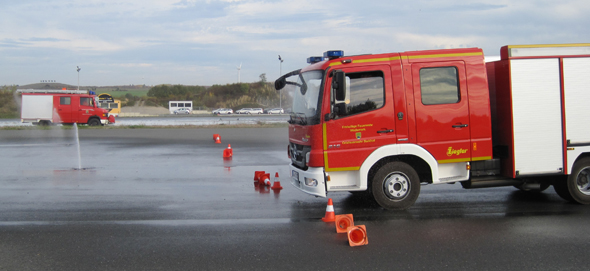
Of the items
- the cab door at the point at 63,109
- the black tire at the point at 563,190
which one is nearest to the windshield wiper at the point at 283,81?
the black tire at the point at 563,190

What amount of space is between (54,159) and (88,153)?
1.86 meters

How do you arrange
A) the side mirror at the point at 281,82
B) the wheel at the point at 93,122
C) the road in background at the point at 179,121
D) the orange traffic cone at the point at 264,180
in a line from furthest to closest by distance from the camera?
the road in background at the point at 179,121 < the wheel at the point at 93,122 < the orange traffic cone at the point at 264,180 < the side mirror at the point at 281,82

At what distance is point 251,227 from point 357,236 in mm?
1619

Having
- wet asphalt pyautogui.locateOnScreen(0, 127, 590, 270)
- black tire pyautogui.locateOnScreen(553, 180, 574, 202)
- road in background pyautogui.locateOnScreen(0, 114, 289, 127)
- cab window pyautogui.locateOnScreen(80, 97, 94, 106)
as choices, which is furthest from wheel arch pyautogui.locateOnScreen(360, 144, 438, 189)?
cab window pyautogui.locateOnScreen(80, 97, 94, 106)

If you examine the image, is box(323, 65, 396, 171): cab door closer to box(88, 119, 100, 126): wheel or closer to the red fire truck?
the red fire truck

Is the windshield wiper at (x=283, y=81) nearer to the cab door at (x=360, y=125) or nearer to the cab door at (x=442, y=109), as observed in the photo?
the cab door at (x=360, y=125)

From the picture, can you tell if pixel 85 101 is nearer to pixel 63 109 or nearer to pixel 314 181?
pixel 63 109

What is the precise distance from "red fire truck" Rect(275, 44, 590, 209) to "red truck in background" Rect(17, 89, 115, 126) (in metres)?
29.5

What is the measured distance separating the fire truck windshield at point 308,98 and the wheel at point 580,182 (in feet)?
14.5

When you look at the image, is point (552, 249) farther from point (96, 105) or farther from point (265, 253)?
point (96, 105)

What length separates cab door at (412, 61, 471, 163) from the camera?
7133 millimetres

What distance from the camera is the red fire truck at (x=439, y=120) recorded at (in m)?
7.05

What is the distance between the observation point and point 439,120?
281 inches

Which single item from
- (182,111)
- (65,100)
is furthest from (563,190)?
(182,111)
